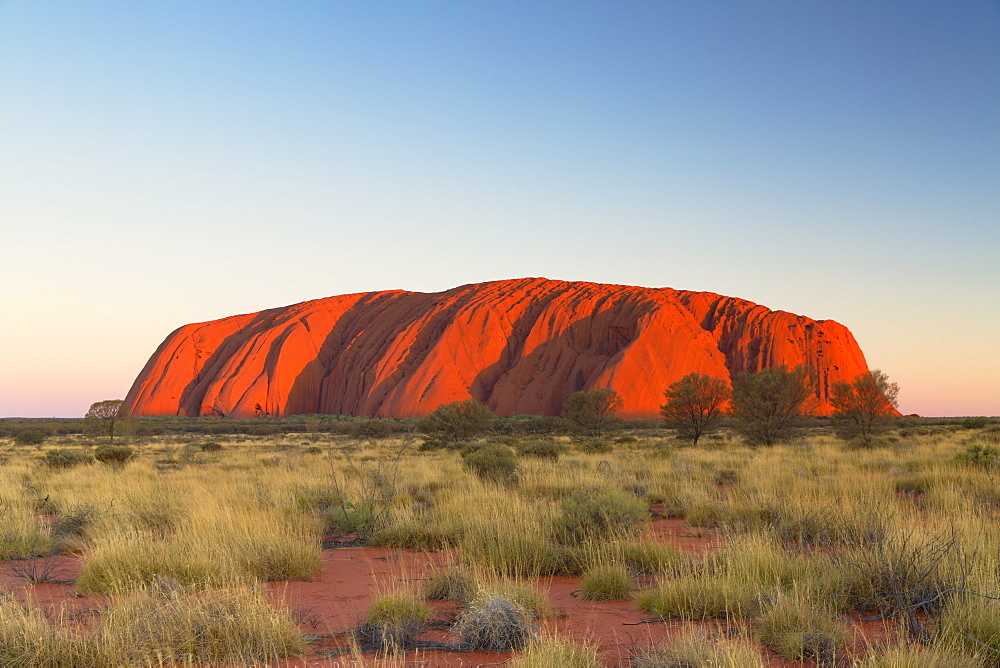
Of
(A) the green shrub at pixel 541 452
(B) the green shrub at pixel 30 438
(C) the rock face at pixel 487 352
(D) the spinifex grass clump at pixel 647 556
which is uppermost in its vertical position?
(C) the rock face at pixel 487 352

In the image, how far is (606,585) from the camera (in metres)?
5.46

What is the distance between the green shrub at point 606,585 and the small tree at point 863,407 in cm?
2673

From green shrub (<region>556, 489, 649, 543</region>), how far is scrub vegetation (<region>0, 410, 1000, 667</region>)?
3 cm

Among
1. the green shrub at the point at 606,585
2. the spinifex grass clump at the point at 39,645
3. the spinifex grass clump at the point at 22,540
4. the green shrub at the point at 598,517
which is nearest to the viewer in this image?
the spinifex grass clump at the point at 39,645

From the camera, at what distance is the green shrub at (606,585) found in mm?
5430

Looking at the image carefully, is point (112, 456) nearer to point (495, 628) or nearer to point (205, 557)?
point (205, 557)

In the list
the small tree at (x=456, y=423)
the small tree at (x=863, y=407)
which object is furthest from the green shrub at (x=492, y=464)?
the small tree at (x=863, y=407)

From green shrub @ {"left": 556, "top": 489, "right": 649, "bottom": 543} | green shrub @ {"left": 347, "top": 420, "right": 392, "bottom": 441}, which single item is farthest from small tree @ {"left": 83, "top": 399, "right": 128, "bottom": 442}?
green shrub @ {"left": 556, "top": 489, "right": 649, "bottom": 543}

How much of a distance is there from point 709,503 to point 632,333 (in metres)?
66.7

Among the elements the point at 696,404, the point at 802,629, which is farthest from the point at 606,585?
the point at 696,404

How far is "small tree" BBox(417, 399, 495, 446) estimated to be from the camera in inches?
1164

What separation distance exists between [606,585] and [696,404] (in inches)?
1064

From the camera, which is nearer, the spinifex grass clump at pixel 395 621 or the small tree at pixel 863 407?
the spinifex grass clump at pixel 395 621

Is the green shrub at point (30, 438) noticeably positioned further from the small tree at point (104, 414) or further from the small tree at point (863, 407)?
the small tree at point (863, 407)
